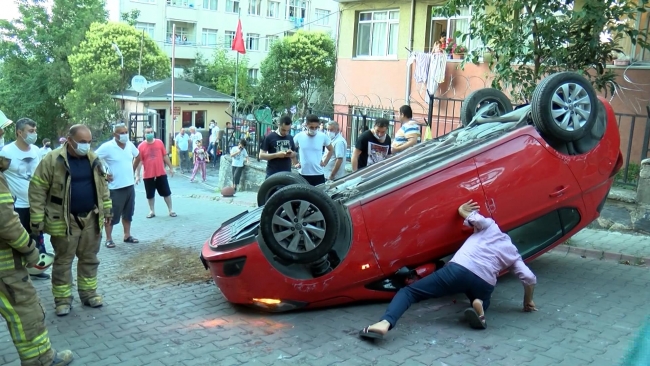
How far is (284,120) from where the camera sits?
849 cm

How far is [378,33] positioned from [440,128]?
15.2ft

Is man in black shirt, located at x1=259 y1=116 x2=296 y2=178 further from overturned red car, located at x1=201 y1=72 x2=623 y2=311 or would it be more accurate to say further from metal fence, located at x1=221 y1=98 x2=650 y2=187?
overturned red car, located at x1=201 y1=72 x2=623 y2=311

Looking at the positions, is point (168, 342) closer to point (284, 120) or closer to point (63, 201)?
point (63, 201)

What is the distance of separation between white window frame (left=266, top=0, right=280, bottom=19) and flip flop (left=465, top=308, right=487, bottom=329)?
45.7 meters

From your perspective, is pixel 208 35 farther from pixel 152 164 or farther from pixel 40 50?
pixel 152 164

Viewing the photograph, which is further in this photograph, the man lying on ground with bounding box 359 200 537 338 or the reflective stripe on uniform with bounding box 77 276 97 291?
the reflective stripe on uniform with bounding box 77 276 97 291

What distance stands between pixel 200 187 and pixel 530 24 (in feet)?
40.8

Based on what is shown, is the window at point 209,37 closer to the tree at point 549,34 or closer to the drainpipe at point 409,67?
the drainpipe at point 409,67

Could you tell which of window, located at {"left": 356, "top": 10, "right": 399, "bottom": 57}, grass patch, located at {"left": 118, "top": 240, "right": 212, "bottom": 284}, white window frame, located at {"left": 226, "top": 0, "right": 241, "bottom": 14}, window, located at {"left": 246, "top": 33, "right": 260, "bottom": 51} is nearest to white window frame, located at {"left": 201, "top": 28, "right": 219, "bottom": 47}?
white window frame, located at {"left": 226, "top": 0, "right": 241, "bottom": 14}

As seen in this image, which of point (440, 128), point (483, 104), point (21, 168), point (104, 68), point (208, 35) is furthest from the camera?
point (208, 35)

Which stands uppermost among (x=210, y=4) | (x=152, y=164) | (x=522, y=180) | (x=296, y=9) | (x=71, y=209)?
(x=296, y=9)

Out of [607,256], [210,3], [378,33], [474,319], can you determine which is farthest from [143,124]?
[210,3]

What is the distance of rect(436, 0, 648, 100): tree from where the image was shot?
26.7 ft

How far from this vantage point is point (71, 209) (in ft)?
17.4
